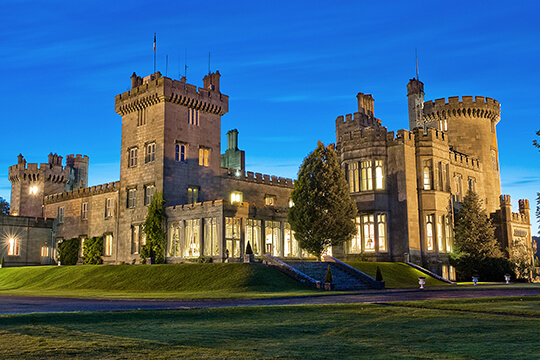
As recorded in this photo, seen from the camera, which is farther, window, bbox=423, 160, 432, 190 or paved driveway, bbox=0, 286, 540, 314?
window, bbox=423, 160, 432, 190

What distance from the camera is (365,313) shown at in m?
15.9

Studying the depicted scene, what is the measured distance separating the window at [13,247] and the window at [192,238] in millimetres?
26355

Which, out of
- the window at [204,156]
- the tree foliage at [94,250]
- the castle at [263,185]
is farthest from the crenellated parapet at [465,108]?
the tree foliage at [94,250]

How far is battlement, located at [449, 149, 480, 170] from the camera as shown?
50562 millimetres

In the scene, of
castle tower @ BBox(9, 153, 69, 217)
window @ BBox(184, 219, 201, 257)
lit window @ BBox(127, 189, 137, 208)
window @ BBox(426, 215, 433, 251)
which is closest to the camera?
window @ BBox(184, 219, 201, 257)

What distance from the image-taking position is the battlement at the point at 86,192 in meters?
54.4

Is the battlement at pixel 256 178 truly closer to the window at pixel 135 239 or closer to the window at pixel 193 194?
the window at pixel 193 194

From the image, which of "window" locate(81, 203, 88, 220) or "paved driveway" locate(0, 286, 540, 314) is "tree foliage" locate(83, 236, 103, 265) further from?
"paved driveway" locate(0, 286, 540, 314)

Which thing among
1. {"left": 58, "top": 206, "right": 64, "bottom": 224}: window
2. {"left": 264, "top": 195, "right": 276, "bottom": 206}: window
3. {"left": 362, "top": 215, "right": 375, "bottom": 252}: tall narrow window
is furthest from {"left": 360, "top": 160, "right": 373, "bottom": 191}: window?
{"left": 58, "top": 206, "right": 64, "bottom": 224}: window

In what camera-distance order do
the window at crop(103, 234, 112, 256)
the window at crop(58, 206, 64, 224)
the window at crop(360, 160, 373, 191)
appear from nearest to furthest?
the window at crop(360, 160, 373, 191)
the window at crop(103, 234, 112, 256)
the window at crop(58, 206, 64, 224)

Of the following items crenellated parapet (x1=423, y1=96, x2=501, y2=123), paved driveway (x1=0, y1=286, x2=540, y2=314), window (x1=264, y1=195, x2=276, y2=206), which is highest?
crenellated parapet (x1=423, y1=96, x2=501, y2=123)

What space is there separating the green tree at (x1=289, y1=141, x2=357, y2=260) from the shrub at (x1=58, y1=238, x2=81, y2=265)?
90.6ft

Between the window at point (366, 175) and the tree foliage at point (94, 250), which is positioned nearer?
the window at point (366, 175)

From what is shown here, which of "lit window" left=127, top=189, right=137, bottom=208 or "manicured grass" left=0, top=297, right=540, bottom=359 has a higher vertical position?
"lit window" left=127, top=189, right=137, bottom=208
